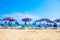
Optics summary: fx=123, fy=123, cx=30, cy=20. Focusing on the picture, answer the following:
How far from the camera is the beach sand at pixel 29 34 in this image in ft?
10.6

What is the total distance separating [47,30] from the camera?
3.51m

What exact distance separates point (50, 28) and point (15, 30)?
102cm

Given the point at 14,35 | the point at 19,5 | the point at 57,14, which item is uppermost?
the point at 19,5

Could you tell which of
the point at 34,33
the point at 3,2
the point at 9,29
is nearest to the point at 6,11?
the point at 3,2

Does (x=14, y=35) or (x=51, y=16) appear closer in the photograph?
(x=14, y=35)

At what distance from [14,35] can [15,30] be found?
0.20m

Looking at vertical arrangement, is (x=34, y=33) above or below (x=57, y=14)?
below

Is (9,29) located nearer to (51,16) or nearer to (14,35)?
(14,35)

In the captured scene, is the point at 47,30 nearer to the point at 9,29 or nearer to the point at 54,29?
the point at 54,29

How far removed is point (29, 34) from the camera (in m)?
3.35

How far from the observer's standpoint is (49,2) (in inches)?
139

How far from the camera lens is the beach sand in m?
3.23

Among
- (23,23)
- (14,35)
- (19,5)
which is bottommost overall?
(14,35)

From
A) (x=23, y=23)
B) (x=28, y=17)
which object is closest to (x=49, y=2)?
(x=28, y=17)
